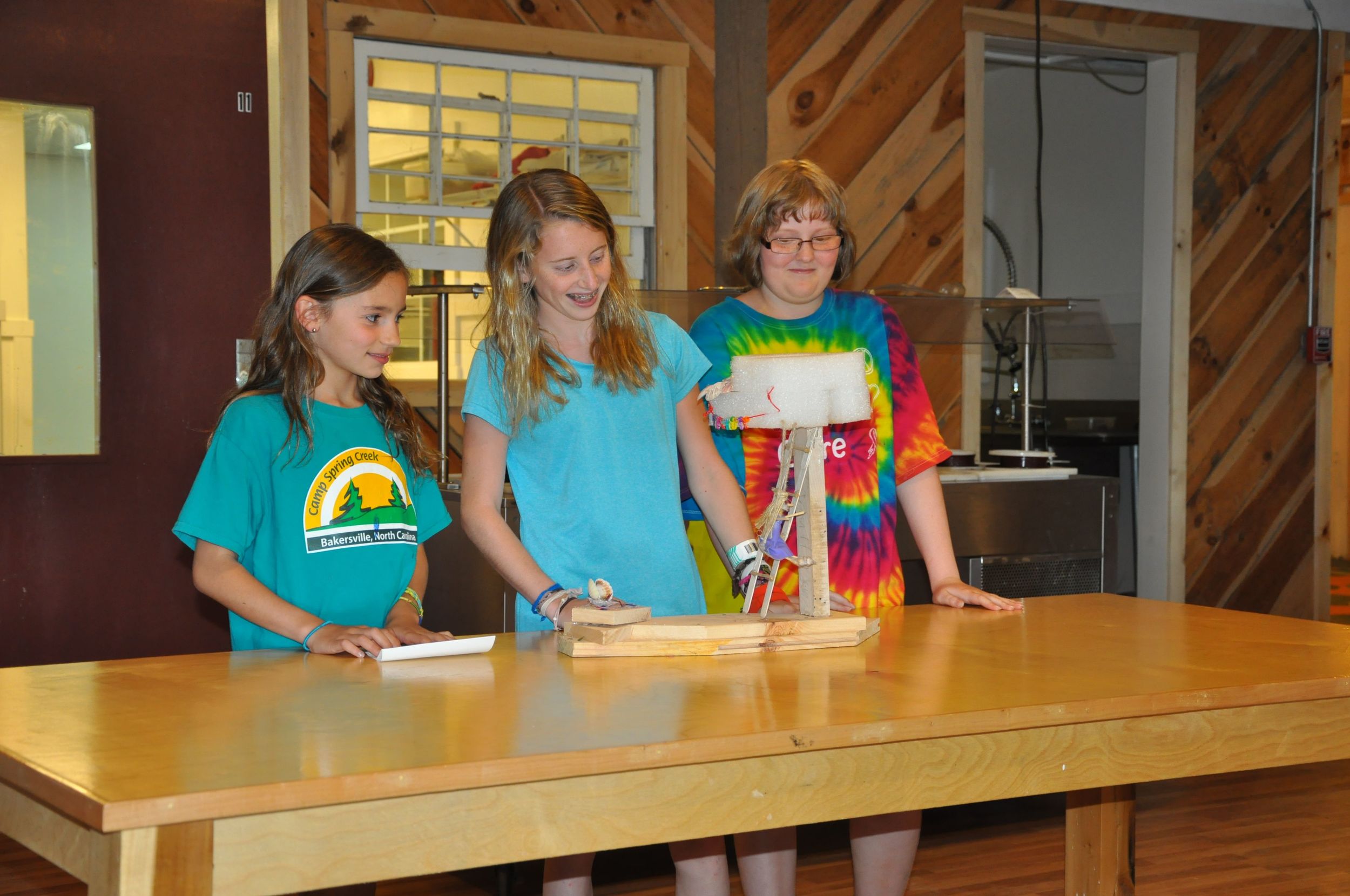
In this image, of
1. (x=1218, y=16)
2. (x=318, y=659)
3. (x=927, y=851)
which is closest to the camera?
(x=318, y=659)

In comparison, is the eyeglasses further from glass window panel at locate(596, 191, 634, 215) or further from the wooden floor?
glass window panel at locate(596, 191, 634, 215)

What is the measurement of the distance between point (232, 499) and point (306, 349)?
0.83ft

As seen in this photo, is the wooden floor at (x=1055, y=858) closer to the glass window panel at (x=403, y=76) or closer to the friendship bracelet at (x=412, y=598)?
the friendship bracelet at (x=412, y=598)

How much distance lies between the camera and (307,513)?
1.80 metres

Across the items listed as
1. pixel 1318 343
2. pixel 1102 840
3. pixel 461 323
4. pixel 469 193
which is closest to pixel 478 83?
pixel 469 193

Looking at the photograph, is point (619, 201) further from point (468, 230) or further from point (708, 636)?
point (708, 636)

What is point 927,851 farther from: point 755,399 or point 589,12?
point 589,12

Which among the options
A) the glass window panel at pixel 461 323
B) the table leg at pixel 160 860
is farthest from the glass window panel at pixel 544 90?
the table leg at pixel 160 860

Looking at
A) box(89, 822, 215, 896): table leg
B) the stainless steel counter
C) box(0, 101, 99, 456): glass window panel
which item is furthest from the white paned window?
box(89, 822, 215, 896): table leg

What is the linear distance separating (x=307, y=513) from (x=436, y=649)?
0.36 m

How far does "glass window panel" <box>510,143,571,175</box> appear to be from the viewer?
13.0 ft

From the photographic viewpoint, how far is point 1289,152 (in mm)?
5086

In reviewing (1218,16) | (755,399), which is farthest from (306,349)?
(1218,16)

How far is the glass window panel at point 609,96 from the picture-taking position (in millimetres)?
4055
